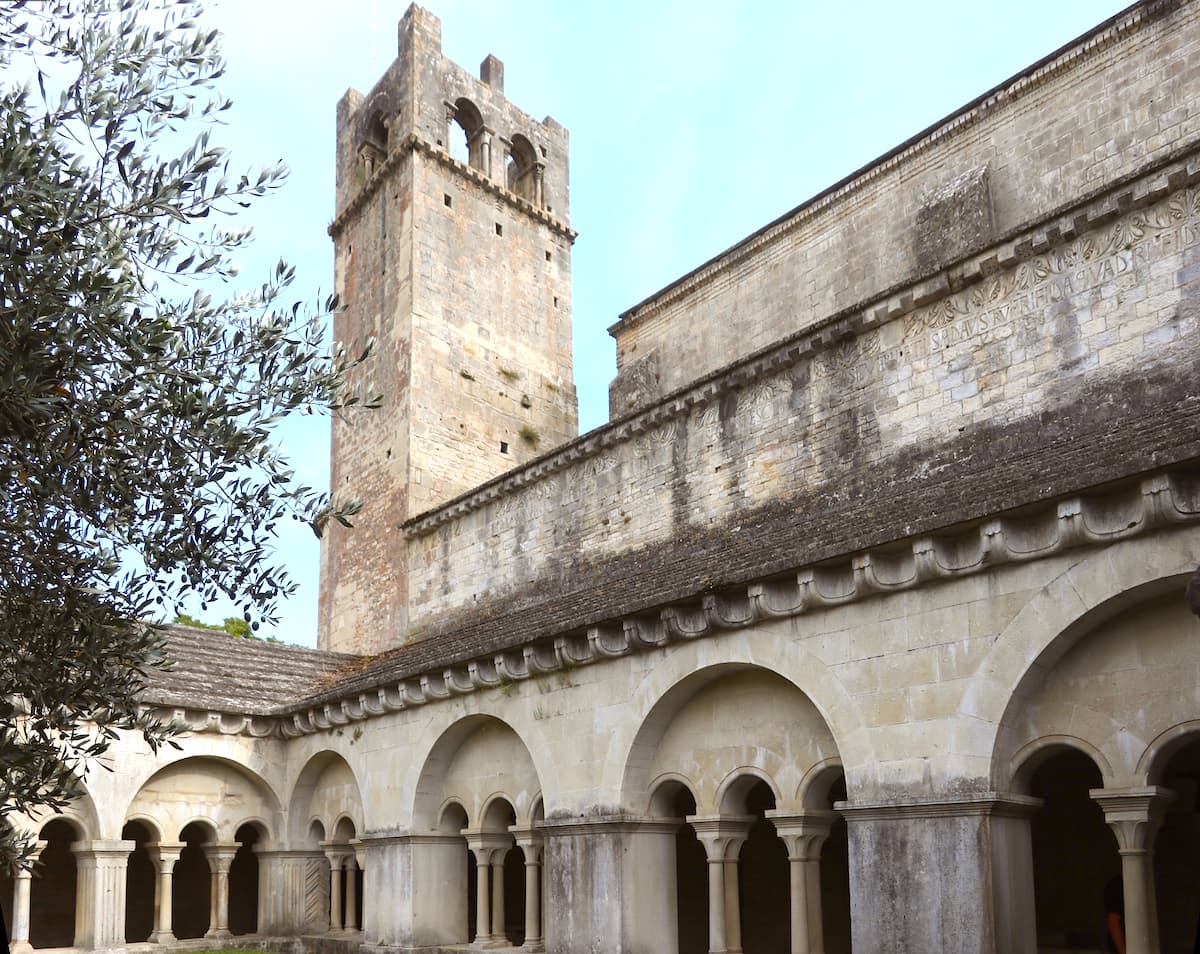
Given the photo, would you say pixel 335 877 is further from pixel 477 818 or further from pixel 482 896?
pixel 477 818

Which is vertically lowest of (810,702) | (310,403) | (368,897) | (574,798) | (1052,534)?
(368,897)

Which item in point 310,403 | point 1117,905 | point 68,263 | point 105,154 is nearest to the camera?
point 68,263

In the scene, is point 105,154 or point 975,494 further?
point 975,494

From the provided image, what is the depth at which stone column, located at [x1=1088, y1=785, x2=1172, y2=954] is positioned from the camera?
7926 mm

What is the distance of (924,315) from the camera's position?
41.6 feet

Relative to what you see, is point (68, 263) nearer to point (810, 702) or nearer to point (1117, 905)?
point (810, 702)

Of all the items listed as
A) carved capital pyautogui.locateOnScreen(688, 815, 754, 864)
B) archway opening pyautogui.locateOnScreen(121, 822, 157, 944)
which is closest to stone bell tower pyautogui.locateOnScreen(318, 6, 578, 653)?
archway opening pyautogui.locateOnScreen(121, 822, 157, 944)

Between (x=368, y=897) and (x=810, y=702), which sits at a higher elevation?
(x=810, y=702)

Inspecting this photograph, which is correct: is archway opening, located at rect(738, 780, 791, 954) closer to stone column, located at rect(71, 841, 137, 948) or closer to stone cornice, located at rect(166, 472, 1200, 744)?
stone cornice, located at rect(166, 472, 1200, 744)

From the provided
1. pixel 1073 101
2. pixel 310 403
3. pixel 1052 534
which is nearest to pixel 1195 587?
pixel 1052 534

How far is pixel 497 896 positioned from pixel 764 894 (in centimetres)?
381

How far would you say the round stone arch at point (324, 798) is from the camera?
16.3m

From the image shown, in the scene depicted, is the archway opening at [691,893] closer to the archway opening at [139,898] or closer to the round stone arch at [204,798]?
the round stone arch at [204,798]

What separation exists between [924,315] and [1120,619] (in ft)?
16.9
